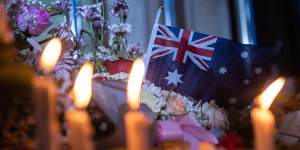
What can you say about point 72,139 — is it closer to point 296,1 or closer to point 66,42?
point 66,42

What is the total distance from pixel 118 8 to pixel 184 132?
76cm

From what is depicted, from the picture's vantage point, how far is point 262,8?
171 cm

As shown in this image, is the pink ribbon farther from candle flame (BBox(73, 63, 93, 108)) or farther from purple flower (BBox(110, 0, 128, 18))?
purple flower (BBox(110, 0, 128, 18))

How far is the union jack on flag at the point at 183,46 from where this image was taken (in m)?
1.40

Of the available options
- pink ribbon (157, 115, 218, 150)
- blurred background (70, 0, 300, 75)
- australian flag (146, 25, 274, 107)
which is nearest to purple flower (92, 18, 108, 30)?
australian flag (146, 25, 274, 107)

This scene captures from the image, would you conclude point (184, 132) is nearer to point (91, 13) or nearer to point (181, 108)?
point (181, 108)

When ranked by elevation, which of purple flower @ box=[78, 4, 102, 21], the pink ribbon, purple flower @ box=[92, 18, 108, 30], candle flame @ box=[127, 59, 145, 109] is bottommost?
the pink ribbon

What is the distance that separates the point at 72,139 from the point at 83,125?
22mm

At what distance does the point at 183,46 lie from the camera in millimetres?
1418

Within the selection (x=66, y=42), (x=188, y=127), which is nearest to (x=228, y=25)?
(x=66, y=42)

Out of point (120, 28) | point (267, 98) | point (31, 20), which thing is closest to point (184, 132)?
point (267, 98)

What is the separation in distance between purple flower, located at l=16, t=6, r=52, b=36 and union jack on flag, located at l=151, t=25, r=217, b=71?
1.15ft

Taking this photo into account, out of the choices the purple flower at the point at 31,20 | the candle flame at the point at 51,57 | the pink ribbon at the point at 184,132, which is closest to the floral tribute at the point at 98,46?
the purple flower at the point at 31,20

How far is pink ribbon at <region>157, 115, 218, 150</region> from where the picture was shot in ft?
2.24
